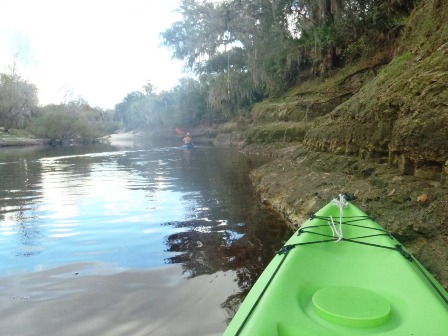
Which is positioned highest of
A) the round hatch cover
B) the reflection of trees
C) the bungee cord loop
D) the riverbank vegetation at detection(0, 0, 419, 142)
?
the riverbank vegetation at detection(0, 0, 419, 142)

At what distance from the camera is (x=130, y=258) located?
396 cm

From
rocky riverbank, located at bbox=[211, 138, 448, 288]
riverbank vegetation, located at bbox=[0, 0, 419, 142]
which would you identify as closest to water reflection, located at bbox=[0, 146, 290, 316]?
rocky riverbank, located at bbox=[211, 138, 448, 288]

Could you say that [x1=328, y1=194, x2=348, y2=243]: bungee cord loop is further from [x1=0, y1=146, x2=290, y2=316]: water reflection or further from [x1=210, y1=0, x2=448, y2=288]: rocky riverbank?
[x1=0, y1=146, x2=290, y2=316]: water reflection

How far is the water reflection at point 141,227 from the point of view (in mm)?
3867

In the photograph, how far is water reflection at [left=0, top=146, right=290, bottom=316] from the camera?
3.87 metres

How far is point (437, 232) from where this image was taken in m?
3.21

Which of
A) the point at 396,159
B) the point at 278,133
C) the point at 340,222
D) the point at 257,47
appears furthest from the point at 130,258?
the point at 257,47

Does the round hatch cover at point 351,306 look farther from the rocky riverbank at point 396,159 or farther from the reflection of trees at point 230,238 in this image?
the rocky riverbank at point 396,159

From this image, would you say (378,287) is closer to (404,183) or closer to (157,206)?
(404,183)

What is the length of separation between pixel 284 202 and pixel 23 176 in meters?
8.70

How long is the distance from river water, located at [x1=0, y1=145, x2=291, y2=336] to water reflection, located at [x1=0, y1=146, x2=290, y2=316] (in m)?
0.02

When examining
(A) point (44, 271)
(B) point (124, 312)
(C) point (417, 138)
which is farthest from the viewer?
(C) point (417, 138)

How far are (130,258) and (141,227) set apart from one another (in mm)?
1247

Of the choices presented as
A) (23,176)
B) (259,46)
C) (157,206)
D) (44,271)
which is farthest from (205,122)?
(44,271)
